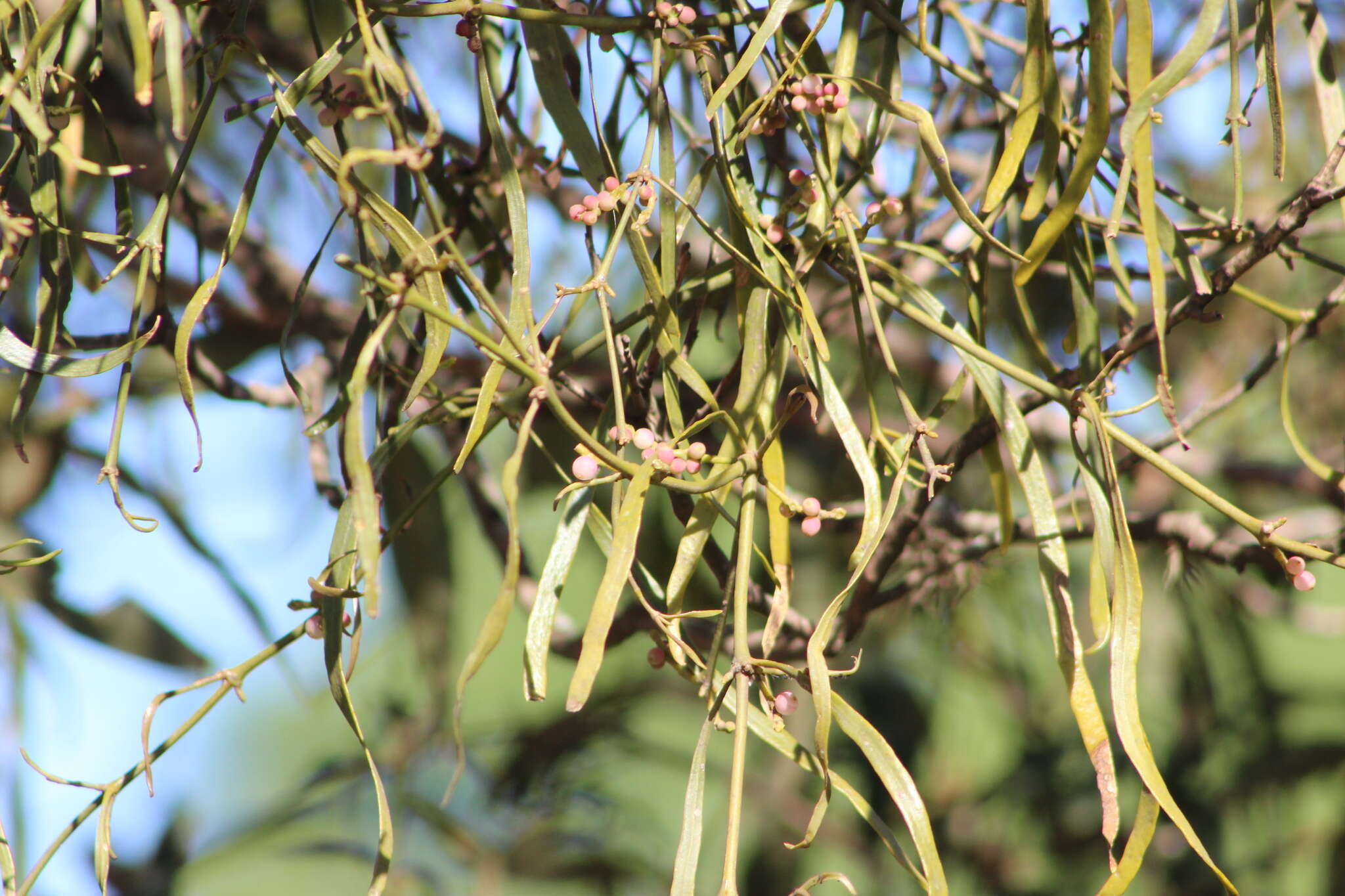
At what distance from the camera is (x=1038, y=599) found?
3.08ft

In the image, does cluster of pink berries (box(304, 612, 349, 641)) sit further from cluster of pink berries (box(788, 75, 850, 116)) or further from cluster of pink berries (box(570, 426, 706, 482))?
cluster of pink berries (box(788, 75, 850, 116))

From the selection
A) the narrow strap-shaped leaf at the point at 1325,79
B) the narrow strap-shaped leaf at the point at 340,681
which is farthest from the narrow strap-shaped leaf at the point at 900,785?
the narrow strap-shaped leaf at the point at 1325,79

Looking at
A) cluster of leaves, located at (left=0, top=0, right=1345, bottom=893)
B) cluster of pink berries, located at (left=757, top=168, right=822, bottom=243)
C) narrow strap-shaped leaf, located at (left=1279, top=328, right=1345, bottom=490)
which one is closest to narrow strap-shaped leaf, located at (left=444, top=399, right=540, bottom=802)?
cluster of leaves, located at (left=0, top=0, right=1345, bottom=893)

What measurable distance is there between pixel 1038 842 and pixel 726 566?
30.4 inches

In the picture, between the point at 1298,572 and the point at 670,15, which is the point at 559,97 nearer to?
the point at 670,15

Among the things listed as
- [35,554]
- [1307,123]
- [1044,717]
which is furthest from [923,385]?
[35,554]

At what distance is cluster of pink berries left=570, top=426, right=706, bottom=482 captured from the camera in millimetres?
244

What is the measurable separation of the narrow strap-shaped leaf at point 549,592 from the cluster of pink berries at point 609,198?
0.25ft

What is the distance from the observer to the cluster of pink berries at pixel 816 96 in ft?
0.93

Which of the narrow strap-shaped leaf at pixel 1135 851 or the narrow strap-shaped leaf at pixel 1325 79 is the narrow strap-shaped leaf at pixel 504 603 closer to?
the narrow strap-shaped leaf at pixel 1135 851

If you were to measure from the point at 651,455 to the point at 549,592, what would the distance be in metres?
0.05

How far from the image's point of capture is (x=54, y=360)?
0.28m

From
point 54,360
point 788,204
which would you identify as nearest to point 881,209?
point 788,204

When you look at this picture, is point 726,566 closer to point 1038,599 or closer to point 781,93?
point 781,93
